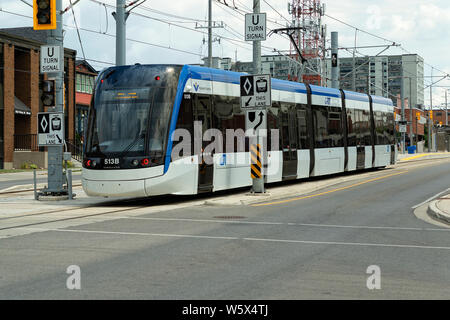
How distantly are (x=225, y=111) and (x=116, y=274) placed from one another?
38.9 feet

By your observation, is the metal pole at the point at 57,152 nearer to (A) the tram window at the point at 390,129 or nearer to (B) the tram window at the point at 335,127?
(B) the tram window at the point at 335,127

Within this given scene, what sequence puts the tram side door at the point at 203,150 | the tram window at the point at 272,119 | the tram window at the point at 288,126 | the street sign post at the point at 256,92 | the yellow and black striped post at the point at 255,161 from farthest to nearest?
1. the tram window at the point at 288,126
2. the tram window at the point at 272,119
3. the yellow and black striped post at the point at 255,161
4. the street sign post at the point at 256,92
5. the tram side door at the point at 203,150

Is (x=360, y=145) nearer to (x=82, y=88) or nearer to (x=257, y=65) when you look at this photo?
(x=257, y=65)

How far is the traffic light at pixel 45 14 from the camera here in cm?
1755

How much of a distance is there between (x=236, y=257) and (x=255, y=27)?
12.1 m

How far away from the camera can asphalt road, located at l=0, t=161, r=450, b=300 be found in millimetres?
6945

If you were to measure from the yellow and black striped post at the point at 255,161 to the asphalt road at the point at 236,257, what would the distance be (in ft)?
13.2

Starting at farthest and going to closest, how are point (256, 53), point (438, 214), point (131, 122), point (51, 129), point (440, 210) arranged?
point (256, 53) → point (51, 129) → point (131, 122) → point (440, 210) → point (438, 214)

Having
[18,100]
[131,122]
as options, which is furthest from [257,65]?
[18,100]

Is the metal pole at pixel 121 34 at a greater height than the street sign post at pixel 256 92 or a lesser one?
greater

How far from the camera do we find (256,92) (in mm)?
18859

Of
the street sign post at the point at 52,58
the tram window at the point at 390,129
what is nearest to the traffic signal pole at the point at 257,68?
the street sign post at the point at 52,58

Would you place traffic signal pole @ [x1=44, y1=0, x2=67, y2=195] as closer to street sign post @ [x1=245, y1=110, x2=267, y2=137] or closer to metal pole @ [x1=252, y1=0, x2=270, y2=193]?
street sign post @ [x1=245, y1=110, x2=267, y2=137]
